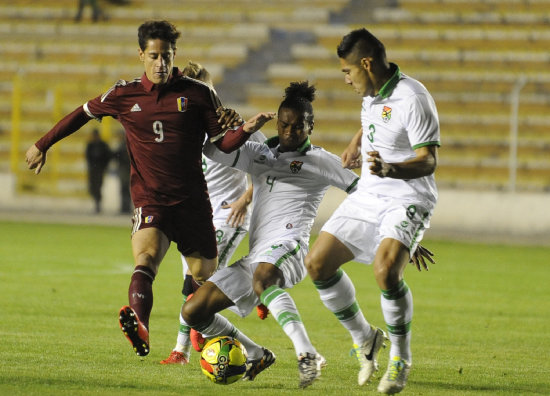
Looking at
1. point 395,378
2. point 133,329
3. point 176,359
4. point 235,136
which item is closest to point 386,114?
point 235,136

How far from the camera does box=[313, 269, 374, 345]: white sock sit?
6.32 meters

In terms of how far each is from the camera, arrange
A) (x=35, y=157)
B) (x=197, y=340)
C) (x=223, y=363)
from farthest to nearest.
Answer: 1. (x=197, y=340)
2. (x=35, y=157)
3. (x=223, y=363)

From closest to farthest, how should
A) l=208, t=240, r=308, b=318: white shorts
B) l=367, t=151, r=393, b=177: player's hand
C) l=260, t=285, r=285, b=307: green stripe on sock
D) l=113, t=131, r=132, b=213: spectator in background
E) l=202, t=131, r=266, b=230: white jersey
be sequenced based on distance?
l=367, t=151, r=393, b=177: player's hand < l=260, t=285, r=285, b=307: green stripe on sock < l=208, t=240, r=308, b=318: white shorts < l=202, t=131, r=266, b=230: white jersey < l=113, t=131, r=132, b=213: spectator in background

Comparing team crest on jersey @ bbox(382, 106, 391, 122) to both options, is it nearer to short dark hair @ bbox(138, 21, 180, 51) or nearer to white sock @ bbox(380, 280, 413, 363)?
white sock @ bbox(380, 280, 413, 363)

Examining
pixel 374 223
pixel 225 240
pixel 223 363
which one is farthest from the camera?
pixel 225 240

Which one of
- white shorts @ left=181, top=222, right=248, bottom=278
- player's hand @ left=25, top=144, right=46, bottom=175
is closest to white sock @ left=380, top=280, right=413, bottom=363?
white shorts @ left=181, top=222, right=248, bottom=278

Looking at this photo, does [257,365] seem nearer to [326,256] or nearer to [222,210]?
[326,256]

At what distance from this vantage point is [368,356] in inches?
249

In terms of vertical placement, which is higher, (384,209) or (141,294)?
(384,209)

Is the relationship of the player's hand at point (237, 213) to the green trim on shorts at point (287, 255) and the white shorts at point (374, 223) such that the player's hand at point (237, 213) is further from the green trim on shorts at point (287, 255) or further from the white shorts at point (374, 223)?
the white shorts at point (374, 223)

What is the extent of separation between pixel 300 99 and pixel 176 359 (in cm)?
191

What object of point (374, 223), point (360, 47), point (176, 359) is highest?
point (360, 47)

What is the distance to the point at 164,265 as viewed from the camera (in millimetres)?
14195

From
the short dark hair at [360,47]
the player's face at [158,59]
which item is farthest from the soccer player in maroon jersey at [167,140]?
the short dark hair at [360,47]
